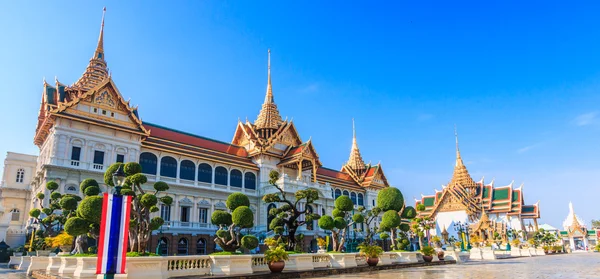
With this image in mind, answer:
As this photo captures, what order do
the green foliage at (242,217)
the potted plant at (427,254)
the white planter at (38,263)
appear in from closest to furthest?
1. the green foliage at (242,217)
2. the white planter at (38,263)
3. the potted plant at (427,254)

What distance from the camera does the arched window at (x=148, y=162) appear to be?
1302 inches

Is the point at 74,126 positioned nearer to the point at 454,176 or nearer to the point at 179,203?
the point at 179,203

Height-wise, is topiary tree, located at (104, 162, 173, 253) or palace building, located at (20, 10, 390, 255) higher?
palace building, located at (20, 10, 390, 255)

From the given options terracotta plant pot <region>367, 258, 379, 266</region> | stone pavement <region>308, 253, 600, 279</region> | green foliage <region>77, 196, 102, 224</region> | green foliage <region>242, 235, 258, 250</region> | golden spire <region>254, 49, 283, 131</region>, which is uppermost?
golden spire <region>254, 49, 283, 131</region>

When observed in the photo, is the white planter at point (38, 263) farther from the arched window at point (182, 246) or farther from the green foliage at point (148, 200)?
the arched window at point (182, 246)

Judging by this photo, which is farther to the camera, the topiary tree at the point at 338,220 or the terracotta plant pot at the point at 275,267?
the topiary tree at the point at 338,220

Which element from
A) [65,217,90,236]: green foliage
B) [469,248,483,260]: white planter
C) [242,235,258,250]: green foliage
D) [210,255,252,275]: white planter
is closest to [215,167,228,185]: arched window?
[242,235,258,250]: green foliage

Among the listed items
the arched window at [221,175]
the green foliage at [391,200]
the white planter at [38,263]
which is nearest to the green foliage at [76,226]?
the white planter at [38,263]

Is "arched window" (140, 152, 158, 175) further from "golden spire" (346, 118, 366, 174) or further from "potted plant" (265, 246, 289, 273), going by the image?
"golden spire" (346, 118, 366, 174)

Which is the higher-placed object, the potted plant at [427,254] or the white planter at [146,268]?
the white planter at [146,268]

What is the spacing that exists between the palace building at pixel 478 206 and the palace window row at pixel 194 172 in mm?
38011

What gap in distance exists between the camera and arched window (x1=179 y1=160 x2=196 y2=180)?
3522 cm

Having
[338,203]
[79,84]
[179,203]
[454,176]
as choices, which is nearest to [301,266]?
[338,203]

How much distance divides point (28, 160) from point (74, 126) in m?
15.7
